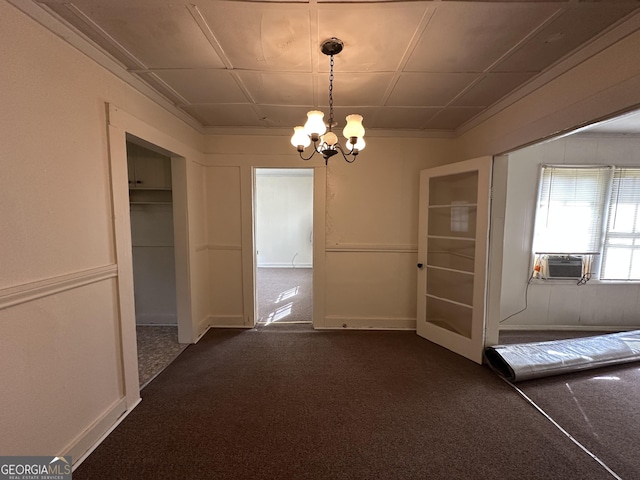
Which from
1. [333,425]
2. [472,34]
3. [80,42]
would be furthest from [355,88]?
[333,425]

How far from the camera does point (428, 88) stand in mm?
2193

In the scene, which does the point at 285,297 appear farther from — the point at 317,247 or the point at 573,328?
the point at 573,328

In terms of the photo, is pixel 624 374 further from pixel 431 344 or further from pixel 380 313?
pixel 380 313

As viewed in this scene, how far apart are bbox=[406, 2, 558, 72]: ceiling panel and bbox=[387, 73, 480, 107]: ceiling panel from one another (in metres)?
0.10

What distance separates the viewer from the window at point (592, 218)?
3262mm

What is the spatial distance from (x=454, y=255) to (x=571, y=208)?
1.80m

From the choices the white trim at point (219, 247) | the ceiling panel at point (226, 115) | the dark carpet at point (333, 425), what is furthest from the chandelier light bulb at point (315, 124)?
the white trim at point (219, 247)

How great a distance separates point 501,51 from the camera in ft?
5.48

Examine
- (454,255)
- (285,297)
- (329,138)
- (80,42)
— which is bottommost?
(285,297)

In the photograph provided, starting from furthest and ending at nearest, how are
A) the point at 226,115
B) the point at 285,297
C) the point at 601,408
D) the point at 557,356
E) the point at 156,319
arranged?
the point at 285,297, the point at 156,319, the point at 226,115, the point at 557,356, the point at 601,408

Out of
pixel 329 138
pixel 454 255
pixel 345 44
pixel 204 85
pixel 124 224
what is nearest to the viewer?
pixel 345 44

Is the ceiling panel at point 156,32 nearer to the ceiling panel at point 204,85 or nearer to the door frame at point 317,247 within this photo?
the ceiling panel at point 204,85

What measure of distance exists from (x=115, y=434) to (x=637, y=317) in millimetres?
5815

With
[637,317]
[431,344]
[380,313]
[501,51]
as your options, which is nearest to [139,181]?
[380,313]
